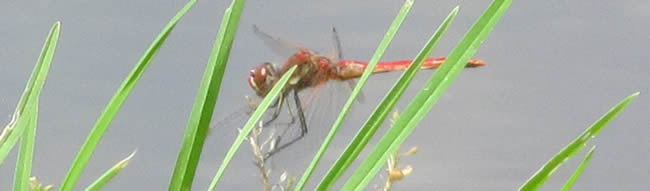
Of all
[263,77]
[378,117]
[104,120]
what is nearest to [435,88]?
[378,117]

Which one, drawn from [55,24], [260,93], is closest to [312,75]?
[260,93]

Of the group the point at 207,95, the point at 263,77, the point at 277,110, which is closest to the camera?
the point at 207,95

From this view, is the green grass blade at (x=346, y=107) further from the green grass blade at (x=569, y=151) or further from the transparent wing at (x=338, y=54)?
the transparent wing at (x=338, y=54)

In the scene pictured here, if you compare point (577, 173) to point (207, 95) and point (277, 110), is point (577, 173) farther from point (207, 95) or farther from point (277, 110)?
point (277, 110)

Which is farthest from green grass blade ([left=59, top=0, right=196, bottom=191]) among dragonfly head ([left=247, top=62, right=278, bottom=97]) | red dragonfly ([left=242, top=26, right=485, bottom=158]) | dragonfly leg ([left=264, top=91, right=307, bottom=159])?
dragonfly head ([left=247, top=62, right=278, bottom=97])

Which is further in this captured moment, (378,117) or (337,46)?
(337,46)

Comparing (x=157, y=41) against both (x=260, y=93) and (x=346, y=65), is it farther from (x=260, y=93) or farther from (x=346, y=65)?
(x=346, y=65)

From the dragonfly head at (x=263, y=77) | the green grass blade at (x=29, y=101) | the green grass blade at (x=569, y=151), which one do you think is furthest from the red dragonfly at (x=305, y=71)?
the green grass blade at (x=569, y=151)
